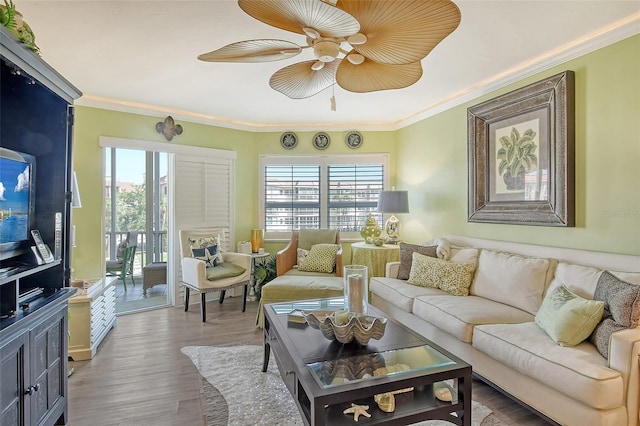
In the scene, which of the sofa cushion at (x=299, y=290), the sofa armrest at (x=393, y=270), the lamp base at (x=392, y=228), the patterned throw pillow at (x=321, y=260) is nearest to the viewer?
the sofa cushion at (x=299, y=290)

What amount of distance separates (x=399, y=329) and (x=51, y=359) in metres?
2.06

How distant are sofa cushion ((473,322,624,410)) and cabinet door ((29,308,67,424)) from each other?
261 cm

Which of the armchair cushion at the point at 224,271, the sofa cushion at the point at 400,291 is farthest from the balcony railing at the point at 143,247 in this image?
the sofa cushion at the point at 400,291

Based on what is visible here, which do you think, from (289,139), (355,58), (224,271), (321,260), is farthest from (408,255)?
(289,139)

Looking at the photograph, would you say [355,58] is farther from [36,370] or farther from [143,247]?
[143,247]

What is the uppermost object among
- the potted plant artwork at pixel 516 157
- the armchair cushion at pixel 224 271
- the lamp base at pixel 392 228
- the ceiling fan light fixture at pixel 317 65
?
the ceiling fan light fixture at pixel 317 65

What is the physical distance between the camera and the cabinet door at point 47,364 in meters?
1.74

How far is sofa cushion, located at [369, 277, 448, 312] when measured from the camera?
10.2 ft

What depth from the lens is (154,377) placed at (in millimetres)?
2607

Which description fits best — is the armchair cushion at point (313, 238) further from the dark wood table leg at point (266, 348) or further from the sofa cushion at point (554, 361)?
the sofa cushion at point (554, 361)

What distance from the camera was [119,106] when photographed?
4008mm

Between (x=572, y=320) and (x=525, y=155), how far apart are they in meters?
1.64

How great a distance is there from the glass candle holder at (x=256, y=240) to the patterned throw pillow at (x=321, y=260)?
95cm

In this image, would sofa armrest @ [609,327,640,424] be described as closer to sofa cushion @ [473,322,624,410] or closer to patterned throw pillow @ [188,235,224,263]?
sofa cushion @ [473,322,624,410]
